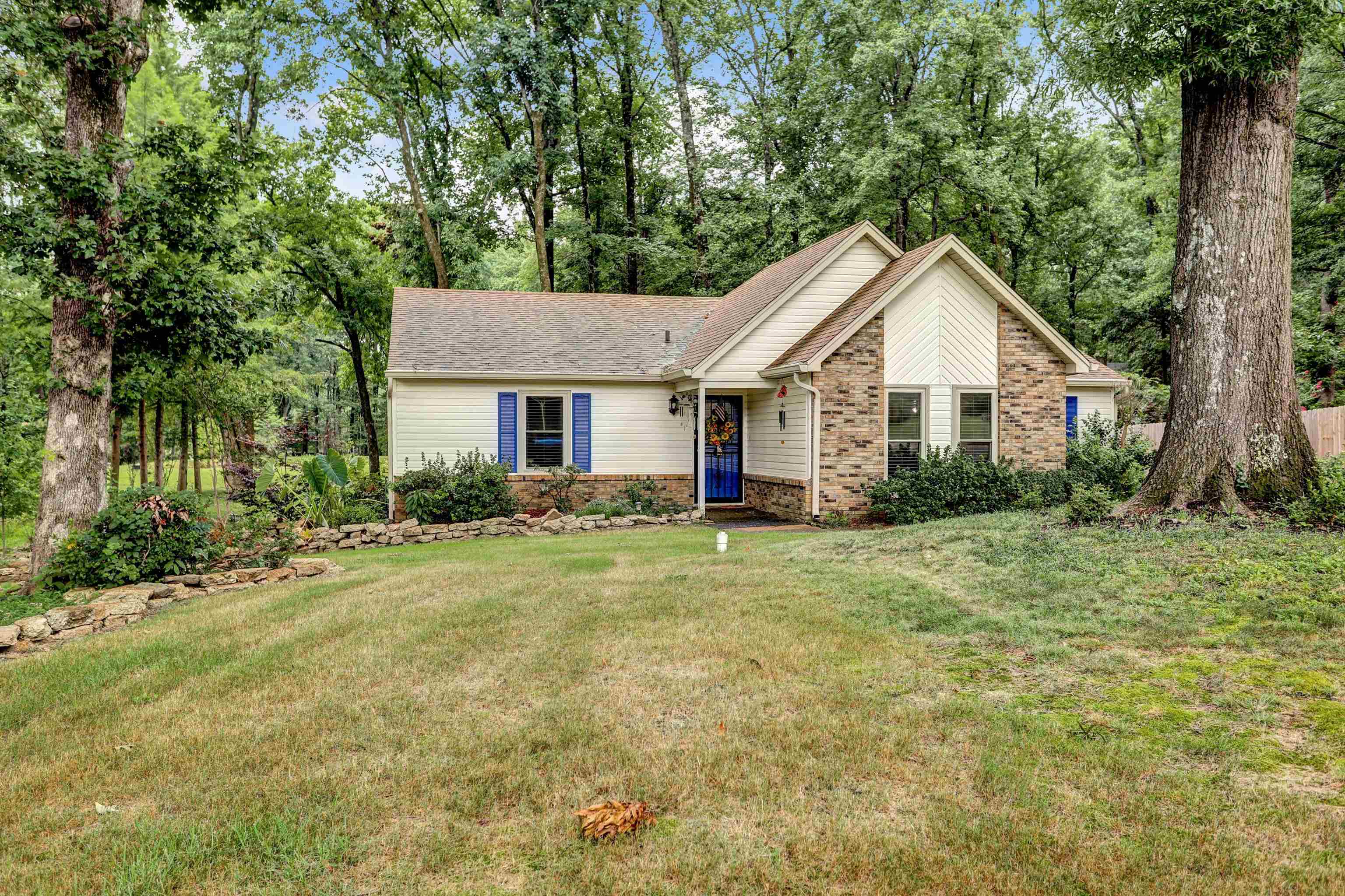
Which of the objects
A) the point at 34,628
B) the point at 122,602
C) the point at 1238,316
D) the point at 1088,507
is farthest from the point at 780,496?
the point at 34,628

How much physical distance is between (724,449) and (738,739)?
13.6 m

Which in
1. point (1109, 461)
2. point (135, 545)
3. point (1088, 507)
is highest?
point (1109, 461)

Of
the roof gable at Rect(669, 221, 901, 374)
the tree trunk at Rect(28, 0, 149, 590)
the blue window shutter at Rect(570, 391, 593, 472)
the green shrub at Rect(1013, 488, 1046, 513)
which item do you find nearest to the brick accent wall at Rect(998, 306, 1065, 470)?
the green shrub at Rect(1013, 488, 1046, 513)

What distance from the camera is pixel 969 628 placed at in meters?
5.88

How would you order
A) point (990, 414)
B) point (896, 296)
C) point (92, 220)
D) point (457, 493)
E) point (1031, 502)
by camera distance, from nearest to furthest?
point (92, 220) → point (1031, 502) → point (896, 296) → point (990, 414) → point (457, 493)

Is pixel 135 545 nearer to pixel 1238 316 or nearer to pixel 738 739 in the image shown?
pixel 738 739

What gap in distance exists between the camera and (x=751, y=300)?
17172 mm

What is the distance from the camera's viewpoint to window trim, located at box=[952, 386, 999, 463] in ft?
47.0

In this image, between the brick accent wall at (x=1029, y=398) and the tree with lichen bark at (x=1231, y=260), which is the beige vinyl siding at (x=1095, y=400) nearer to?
the brick accent wall at (x=1029, y=398)

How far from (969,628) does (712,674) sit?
7.22 ft

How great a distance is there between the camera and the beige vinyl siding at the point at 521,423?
15.5 meters

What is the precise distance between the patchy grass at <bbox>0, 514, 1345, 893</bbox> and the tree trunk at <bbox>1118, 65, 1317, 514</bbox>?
128 centimetres

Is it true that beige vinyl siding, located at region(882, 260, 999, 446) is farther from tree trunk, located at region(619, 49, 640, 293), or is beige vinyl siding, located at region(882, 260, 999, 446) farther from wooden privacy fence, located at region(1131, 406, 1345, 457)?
tree trunk, located at region(619, 49, 640, 293)

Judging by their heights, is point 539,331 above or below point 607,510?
above
